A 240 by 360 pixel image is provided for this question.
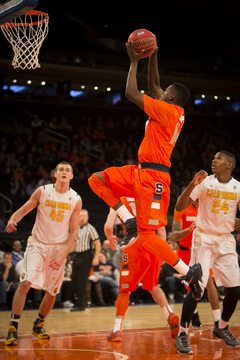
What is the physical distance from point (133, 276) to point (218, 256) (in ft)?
3.61

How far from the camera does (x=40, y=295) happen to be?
9.29m

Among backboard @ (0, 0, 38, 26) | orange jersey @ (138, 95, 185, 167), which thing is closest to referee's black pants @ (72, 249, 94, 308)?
orange jersey @ (138, 95, 185, 167)

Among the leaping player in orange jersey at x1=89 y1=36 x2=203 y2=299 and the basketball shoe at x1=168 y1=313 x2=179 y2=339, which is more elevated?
the leaping player in orange jersey at x1=89 y1=36 x2=203 y2=299

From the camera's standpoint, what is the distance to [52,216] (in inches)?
232

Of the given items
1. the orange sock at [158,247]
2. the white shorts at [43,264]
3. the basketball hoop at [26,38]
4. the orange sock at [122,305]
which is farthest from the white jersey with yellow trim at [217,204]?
the basketball hoop at [26,38]

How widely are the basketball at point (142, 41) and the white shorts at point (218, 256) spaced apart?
2292 mm

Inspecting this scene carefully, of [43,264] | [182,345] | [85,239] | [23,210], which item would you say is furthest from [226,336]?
[85,239]

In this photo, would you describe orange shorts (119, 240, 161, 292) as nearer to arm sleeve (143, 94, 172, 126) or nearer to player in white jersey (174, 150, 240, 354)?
player in white jersey (174, 150, 240, 354)

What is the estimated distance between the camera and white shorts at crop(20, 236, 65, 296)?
561 cm

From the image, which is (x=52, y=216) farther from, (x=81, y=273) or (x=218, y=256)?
(x=81, y=273)

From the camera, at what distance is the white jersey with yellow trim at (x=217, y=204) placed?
5.27m

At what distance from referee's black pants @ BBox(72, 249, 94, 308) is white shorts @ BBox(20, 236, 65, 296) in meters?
3.32

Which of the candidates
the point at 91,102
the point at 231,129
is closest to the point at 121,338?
the point at 91,102

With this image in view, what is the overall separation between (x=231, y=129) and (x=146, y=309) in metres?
16.4
